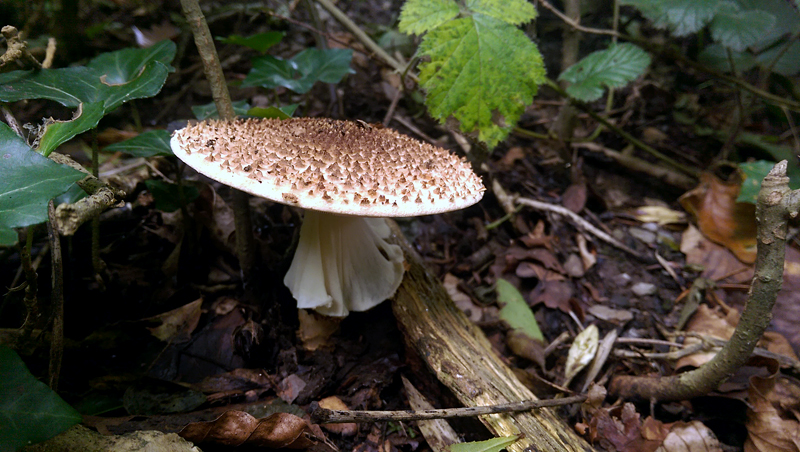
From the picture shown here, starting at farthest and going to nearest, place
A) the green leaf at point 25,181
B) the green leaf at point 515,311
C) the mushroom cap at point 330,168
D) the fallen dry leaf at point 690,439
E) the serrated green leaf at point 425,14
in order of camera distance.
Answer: the green leaf at point 515,311 < the serrated green leaf at point 425,14 < the fallen dry leaf at point 690,439 < the mushroom cap at point 330,168 < the green leaf at point 25,181

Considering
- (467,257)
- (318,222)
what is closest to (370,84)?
(467,257)

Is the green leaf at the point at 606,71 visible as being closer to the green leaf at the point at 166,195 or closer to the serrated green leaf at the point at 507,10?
the serrated green leaf at the point at 507,10

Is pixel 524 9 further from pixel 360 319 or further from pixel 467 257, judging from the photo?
pixel 360 319

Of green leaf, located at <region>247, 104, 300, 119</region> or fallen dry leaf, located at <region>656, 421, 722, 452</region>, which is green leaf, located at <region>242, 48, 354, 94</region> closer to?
green leaf, located at <region>247, 104, 300, 119</region>

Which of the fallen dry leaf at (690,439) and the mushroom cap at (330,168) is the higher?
the mushroom cap at (330,168)

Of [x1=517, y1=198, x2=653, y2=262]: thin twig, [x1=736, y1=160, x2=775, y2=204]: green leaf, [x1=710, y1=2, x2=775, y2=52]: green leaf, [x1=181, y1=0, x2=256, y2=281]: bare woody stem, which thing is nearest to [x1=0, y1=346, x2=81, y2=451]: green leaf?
[x1=181, y1=0, x2=256, y2=281]: bare woody stem

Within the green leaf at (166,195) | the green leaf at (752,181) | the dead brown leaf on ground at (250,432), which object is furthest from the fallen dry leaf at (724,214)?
the green leaf at (166,195)

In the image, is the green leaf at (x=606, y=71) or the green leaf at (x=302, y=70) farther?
the green leaf at (x=606, y=71)
